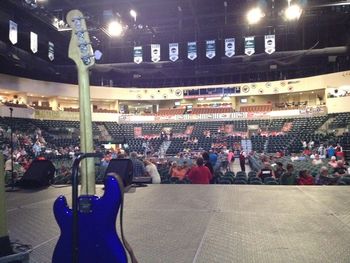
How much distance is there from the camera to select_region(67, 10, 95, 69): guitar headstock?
129 inches

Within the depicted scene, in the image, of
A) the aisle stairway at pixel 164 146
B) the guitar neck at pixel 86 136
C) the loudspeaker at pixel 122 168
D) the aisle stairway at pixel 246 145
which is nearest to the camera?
the guitar neck at pixel 86 136

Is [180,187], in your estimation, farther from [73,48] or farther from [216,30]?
[216,30]

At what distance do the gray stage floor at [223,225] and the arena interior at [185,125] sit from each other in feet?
0.07

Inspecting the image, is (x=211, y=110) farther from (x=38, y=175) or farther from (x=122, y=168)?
(x=122, y=168)

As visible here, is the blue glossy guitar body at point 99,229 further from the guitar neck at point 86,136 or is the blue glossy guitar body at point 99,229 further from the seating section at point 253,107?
the seating section at point 253,107

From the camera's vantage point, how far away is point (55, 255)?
2.17 meters

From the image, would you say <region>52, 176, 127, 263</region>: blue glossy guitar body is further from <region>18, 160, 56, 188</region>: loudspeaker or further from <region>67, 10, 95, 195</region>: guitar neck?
<region>18, 160, 56, 188</region>: loudspeaker

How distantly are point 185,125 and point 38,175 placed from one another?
24.0m

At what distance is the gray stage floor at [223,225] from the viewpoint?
2512 mm

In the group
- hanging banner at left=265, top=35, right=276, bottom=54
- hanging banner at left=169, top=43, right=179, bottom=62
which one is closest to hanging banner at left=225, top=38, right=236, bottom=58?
hanging banner at left=265, top=35, right=276, bottom=54

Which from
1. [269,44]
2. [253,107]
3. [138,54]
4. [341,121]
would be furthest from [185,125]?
[269,44]

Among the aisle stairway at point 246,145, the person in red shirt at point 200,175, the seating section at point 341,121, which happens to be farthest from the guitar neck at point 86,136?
the seating section at point 341,121

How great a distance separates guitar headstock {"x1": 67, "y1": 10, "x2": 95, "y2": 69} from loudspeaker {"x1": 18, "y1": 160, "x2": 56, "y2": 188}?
145 inches

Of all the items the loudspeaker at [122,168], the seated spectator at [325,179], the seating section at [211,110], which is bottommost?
the seated spectator at [325,179]
